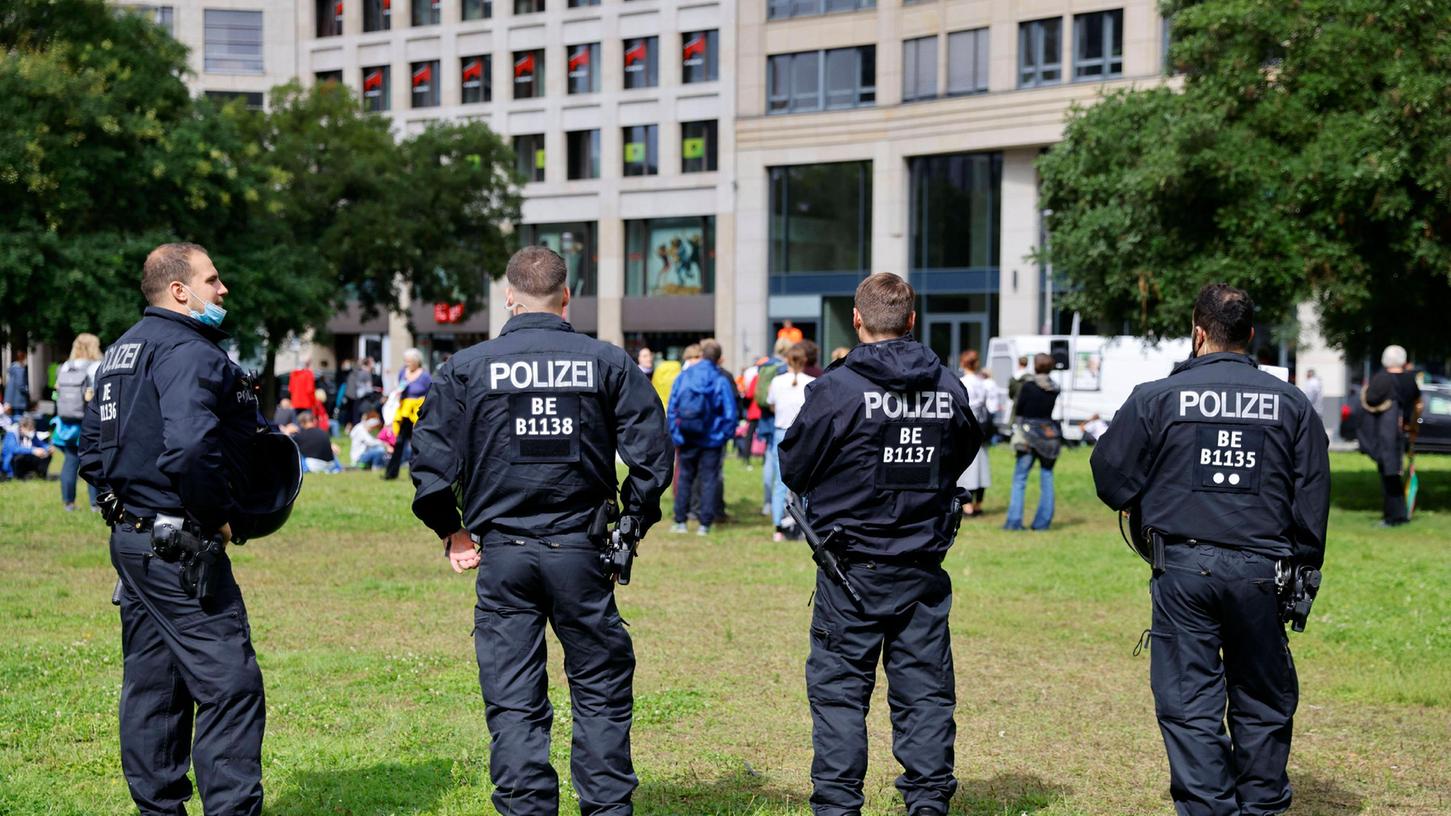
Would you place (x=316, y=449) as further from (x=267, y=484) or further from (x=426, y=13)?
(x=426, y=13)

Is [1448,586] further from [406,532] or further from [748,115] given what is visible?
[748,115]

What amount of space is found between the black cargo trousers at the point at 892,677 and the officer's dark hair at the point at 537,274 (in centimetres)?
150

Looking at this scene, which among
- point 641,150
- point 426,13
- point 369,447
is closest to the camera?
point 369,447

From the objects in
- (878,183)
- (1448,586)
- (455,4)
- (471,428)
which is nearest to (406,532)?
(1448,586)

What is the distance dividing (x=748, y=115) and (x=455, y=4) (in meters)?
13.7

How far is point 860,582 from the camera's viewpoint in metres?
5.50

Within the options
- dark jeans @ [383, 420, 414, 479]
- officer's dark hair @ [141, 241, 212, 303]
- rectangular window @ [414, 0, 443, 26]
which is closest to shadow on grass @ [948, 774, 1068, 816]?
officer's dark hair @ [141, 241, 212, 303]

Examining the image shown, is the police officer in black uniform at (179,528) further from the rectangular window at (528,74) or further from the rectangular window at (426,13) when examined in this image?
the rectangular window at (426,13)

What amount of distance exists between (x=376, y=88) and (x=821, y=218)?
19.9 m

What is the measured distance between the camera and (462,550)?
5336 millimetres

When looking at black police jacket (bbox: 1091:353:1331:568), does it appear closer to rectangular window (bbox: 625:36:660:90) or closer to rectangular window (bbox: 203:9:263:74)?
rectangular window (bbox: 625:36:660:90)

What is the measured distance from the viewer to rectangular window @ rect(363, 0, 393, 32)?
56.8 meters

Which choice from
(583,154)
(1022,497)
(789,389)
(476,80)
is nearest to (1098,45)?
(583,154)

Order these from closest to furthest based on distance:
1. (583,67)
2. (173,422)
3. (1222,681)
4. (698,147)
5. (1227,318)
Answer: (173,422), (1222,681), (1227,318), (698,147), (583,67)
